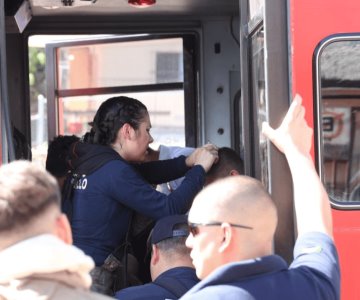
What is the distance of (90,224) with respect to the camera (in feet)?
11.7

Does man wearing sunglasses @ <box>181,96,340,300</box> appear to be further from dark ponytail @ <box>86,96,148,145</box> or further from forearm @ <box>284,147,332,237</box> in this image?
dark ponytail @ <box>86,96,148,145</box>

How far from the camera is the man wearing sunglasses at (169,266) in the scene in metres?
2.81

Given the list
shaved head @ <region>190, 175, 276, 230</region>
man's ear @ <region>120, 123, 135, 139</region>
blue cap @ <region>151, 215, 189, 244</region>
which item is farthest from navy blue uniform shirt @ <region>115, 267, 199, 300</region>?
man's ear @ <region>120, 123, 135, 139</region>

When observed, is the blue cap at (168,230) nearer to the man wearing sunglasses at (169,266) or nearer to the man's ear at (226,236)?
the man wearing sunglasses at (169,266)

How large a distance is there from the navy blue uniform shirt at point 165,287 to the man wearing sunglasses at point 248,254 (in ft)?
2.00

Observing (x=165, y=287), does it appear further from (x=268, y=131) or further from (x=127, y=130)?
(x=127, y=130)

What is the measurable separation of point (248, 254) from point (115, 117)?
1.80 meters

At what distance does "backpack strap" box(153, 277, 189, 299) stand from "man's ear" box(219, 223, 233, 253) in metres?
0.75

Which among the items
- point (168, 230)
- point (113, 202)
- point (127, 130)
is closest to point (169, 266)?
point (168, 230)

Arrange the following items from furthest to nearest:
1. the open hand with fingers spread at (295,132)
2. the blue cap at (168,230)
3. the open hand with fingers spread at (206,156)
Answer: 1. the open hand with fingers spread at (206,156)
2. the blue cap at (168,230)
3. the open hand with fingers spread at (295,132)

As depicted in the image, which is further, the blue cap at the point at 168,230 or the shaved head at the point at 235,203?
the blue cap at the point at 168,230

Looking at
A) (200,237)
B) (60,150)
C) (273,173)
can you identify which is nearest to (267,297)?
(200,237)

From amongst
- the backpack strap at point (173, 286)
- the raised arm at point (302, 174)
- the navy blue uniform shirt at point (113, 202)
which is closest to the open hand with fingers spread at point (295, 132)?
the raised arm at point (302, 174)

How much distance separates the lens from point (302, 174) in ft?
7.98
